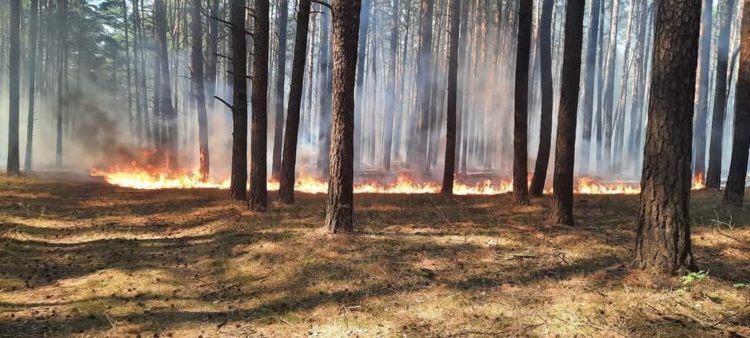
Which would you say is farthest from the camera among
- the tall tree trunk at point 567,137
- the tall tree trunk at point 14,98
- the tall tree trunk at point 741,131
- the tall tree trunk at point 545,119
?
the tall tree trunk at point 14,98

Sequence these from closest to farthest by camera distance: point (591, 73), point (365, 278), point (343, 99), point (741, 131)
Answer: point (365, 278) → point (343, 99) → point (741, 131) → point (591, 73)

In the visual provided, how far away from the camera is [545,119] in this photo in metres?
13.8

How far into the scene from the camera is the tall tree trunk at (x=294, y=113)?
11.8 meters

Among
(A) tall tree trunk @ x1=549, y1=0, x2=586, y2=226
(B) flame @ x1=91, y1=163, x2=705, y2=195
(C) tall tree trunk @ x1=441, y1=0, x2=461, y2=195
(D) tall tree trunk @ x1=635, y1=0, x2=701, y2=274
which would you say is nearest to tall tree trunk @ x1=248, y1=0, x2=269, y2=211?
(B) flame @ x1=91, y1=163, x2=705, y2=195

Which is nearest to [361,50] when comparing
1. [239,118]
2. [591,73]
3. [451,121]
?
[451,121]

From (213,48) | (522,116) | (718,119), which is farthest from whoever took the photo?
(213,48)

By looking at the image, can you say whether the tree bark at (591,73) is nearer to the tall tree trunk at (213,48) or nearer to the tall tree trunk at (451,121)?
the tall tree trunk at (451,121)

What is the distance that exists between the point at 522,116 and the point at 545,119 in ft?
7.14

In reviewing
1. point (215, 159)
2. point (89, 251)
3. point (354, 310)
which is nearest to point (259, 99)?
point (89, 251)

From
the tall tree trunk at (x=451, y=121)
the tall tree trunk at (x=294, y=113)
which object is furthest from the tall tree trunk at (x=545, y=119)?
the tall tree trunk at (x=294, y=113)

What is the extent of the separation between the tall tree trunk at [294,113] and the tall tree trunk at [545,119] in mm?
6600

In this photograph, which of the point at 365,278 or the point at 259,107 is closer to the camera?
the point at 365,278

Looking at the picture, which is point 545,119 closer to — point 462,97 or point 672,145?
point 672,145

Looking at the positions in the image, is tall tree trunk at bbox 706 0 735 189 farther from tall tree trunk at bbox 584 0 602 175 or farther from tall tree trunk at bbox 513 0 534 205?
tall tree trunk at bbox 584 0 602 175
